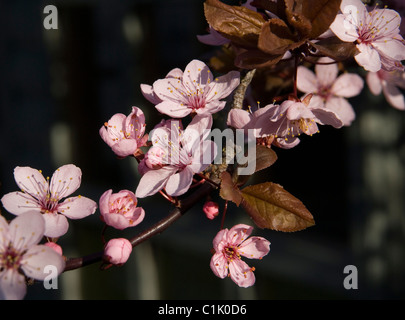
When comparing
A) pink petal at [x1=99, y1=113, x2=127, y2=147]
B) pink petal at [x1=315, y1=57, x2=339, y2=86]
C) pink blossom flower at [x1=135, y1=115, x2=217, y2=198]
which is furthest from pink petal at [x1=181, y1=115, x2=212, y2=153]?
pink petal at [x1=315, y1=57, x2=339, y2=86]

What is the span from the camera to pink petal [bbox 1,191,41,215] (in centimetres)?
59

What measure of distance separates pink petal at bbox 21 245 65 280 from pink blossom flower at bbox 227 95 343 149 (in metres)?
0.24

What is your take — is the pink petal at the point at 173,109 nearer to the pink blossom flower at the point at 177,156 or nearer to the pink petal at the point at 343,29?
the pink blossom flower at the point at 177,156

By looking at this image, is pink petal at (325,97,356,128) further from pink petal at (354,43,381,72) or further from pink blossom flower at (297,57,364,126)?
pink petal at (354,43,381,72)

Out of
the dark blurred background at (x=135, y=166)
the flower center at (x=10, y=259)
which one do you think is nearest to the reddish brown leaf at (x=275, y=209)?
the flower center at (x=10, y=259)

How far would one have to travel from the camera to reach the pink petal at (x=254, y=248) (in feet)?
2.17

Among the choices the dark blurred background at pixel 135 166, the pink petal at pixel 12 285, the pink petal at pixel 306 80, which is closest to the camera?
the pink petal at pixel 12 285

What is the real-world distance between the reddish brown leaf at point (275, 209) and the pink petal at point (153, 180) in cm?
9

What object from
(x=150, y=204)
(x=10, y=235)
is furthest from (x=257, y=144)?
(x=150, y=204)

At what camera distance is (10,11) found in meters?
3.72

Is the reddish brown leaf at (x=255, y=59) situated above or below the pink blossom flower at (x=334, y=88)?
below

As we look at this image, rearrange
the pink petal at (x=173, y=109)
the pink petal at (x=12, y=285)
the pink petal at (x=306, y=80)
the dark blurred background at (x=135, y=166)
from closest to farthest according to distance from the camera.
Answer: the pink petal at (x=12, y=285) < the pink petal at (x=173, y=109) < the pink petal at (x=306, y=80) < the dark blurred background at (x=135, y=166)

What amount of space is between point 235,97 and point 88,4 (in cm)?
275

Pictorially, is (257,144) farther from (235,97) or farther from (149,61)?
(149,61)
